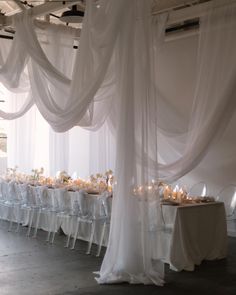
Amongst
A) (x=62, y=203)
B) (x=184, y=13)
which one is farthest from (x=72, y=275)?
(x=184, y=13)

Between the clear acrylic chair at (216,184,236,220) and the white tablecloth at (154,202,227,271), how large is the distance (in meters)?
1.15

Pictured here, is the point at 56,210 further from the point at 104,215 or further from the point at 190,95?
the point at 190,95

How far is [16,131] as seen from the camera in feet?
35.7

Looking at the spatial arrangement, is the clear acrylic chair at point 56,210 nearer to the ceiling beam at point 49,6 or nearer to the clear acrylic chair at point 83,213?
the clear acrylic chair at point 83,213

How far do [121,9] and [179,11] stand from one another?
2.45 metres

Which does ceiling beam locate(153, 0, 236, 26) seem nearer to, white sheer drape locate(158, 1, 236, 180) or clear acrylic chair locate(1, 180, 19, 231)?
white sheer drape locate(158, 1, 236, 180)

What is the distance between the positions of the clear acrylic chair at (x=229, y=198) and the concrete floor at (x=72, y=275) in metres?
0.60

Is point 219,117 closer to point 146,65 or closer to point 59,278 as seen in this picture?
point 146,65

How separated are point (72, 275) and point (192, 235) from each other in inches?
61.8

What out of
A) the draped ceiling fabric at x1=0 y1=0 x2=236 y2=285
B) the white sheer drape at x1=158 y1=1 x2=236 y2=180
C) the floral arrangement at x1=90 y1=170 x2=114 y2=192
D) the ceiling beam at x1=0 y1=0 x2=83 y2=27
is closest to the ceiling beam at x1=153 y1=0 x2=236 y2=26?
the white sheer drape at x1=158 y1=1 x2=236 y2=180

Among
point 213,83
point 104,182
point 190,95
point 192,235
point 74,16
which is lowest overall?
point 192,235

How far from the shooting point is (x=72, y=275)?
550cm

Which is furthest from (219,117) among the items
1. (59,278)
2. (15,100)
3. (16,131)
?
(16,131)

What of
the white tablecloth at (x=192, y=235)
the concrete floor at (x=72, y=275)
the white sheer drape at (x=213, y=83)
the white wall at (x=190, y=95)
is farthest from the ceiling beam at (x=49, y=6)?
the concrete floor at (x=72, y=275)
